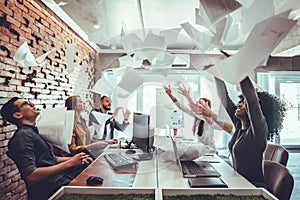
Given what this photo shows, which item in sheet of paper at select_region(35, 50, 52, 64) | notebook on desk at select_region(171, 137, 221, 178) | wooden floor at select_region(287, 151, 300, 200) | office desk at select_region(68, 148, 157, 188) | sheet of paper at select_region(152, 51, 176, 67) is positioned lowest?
wooden floor at select_region(287, 151, 300, 200)

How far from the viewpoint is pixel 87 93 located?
4.22 feet

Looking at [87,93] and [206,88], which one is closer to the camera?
[206,88]

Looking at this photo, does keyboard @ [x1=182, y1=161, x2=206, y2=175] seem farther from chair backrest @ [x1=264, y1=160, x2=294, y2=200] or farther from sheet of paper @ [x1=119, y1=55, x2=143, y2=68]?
sheet of paper @ [x1=119, y1=55, x2=143, y2=68]

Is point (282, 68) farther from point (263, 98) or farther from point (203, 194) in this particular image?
point (203, 194)

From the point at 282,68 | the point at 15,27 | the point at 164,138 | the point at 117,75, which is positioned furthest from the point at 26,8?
the point at 282,68

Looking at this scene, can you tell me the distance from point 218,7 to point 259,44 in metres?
0.09

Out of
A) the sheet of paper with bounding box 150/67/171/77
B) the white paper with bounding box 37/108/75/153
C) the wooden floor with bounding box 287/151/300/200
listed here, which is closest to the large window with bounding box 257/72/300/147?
the wooden floor with bounding box 287/151/300/200

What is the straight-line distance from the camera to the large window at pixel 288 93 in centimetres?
442

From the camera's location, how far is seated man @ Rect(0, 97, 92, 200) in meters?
1.58

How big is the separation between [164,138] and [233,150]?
0.44 m

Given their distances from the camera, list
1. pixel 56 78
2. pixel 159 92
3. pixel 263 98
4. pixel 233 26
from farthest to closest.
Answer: pixel 56 78 → pixel 263 98 → pixel 159 92 → pixel 233 26

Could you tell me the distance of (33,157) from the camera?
1.61 meters

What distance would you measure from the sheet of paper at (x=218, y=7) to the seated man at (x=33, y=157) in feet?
4.58

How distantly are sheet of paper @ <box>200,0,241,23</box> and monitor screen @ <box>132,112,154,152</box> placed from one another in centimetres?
Answer: 122
